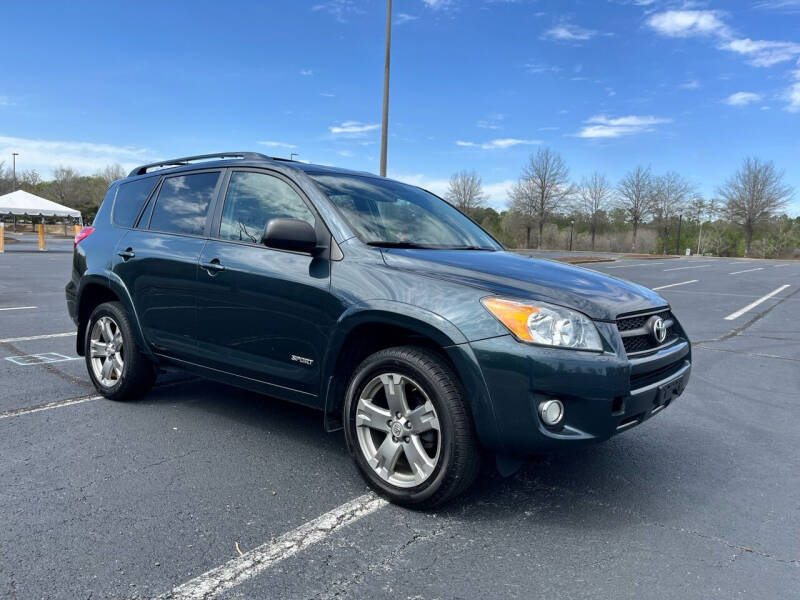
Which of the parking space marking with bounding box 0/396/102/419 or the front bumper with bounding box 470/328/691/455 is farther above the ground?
the front bumper with bounding box 470/328/691/455

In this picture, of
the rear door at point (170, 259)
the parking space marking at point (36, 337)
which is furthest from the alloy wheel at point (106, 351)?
the parking space marking at point (36, 337)

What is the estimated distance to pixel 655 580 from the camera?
8.21 feet

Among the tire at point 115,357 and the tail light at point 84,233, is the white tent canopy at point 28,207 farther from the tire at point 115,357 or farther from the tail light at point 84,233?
the tire at point 115,357

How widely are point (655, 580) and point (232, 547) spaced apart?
1757mm

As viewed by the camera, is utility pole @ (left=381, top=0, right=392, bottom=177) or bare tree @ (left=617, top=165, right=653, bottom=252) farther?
bare tree @ (left=617, top=165, right=653, bottom=252)

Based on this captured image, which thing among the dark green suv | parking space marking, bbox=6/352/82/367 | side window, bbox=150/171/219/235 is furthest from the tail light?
parking space marking, bbox=6/352/82/367

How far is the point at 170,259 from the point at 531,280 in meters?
2.50

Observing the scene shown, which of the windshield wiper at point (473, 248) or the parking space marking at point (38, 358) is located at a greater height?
the windshield wiper at point (473, 248)

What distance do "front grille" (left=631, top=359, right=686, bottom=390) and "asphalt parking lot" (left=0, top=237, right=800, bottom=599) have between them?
0.66 m

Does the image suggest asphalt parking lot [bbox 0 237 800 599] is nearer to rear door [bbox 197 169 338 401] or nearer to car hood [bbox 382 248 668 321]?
rear door [bbox 197 169 338 401]

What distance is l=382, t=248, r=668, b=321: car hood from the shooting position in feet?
9.73

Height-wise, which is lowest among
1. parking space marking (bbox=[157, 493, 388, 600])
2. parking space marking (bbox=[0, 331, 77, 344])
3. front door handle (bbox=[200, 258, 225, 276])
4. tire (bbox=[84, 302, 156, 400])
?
parking space marking (bbox=[157, 493, 388, 600])

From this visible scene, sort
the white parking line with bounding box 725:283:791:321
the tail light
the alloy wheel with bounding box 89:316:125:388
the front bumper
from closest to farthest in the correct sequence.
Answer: the front bumper < the alloy wheel with bounding box 89:316:125:388 < the tail light < the white parking line with bounding box 725:283:791:321

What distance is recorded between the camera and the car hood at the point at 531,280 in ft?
9.73
